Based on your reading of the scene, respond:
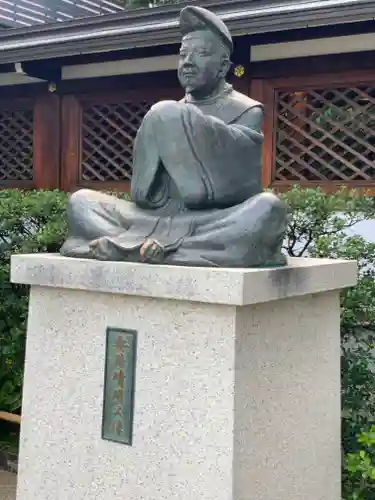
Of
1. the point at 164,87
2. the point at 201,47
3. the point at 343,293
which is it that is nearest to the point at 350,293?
the point at 343,293

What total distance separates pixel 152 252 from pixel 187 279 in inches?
10.0

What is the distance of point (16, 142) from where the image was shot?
26.6 ft

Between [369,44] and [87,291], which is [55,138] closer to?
[369,44]

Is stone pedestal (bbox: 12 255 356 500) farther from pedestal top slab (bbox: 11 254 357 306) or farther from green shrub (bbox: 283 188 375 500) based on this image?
green shrub (bbox: 283 188 375 500)

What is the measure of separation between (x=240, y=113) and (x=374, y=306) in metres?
1.69

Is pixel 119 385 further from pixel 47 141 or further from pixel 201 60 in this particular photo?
pixel 47 141

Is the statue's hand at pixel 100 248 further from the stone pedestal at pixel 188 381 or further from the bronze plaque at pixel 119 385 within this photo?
the bronze plaque at pixel 119 385

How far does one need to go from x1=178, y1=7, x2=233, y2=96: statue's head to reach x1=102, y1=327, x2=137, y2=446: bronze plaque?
1234mm

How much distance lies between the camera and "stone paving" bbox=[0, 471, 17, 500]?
4.66m

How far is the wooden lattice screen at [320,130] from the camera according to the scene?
609 cm

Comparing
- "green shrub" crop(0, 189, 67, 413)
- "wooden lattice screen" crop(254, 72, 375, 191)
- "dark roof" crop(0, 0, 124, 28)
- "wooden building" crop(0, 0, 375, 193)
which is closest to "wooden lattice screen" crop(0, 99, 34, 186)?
"wooden building" crop(0, 0, 375, 193)

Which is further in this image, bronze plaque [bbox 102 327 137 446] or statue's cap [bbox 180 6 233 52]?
statue's cap [bbox 180 6 233 52]

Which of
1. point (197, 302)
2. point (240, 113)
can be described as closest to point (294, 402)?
point (197, 302)

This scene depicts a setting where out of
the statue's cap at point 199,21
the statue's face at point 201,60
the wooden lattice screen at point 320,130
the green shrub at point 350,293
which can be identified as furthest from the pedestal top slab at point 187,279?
the wooden lattice screen at point 320,130
